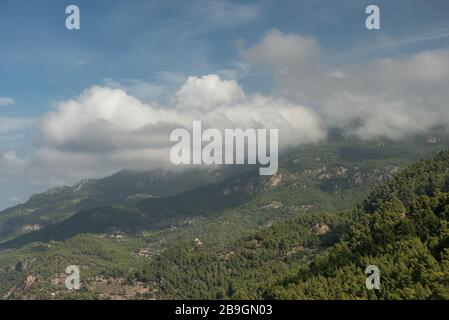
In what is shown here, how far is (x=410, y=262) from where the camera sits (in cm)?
12788

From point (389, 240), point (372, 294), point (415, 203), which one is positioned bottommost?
point (372, 294)

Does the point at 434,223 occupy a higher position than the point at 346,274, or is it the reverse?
the point at 434,223

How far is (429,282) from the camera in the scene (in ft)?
366
